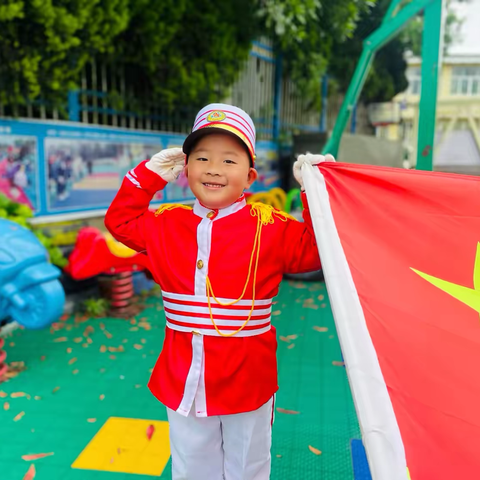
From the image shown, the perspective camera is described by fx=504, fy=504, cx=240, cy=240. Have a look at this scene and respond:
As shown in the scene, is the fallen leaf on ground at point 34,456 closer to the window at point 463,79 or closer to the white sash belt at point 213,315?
the white sash belt at point 213,315

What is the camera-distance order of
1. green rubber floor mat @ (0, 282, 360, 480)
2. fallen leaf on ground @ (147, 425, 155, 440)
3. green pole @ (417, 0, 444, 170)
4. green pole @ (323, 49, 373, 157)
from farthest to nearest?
green pole @ (323, 49, 373, 157)
green pole @ (417, 0, 444, 170)
fallen leaf on ground @ (147, 425, 155, 440)
green rubber floor mat @ (0, 282, 360, 480)

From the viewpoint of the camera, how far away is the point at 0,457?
2.70m

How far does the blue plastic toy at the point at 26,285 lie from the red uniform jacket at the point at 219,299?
1513 mm

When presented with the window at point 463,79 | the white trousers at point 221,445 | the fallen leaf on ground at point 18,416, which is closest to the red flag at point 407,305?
the white trousers at point 221,445

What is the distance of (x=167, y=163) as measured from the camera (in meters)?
1.95

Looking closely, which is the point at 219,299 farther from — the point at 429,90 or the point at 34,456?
the point at 429,90

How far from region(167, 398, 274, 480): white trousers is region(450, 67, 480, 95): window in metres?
35.6

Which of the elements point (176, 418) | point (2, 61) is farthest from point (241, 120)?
point (2, 61)

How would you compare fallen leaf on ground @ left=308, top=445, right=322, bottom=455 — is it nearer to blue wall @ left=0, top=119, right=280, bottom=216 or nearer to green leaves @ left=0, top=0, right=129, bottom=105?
blue wall @ left=0, top=119, right=280, bottom=216

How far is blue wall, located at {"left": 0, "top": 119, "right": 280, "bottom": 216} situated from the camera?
443 centimetres

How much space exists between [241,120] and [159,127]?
523 cm

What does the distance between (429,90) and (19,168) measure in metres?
3.45

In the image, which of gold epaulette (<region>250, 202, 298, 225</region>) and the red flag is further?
gold epaulette (<region>250, 202, 298, 225</region>)

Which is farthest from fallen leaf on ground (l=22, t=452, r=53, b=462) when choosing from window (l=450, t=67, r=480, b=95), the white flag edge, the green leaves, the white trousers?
window (l=450, t=67, r=480, b=95)
